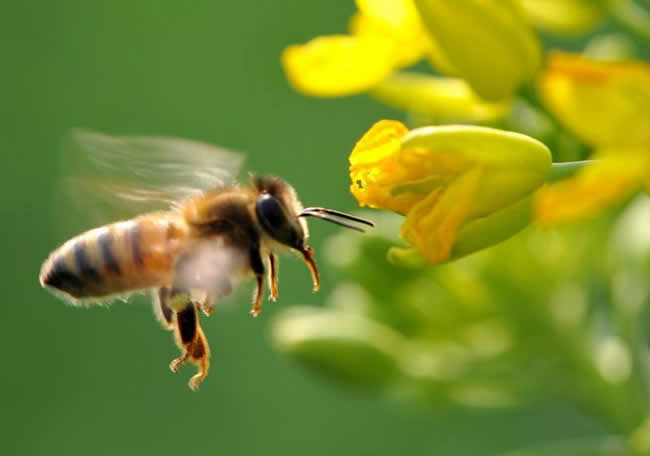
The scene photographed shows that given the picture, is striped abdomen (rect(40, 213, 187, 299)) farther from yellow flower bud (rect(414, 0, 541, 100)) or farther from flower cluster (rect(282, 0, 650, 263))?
yellow flower bud (rect(414, 0, 541, 100))

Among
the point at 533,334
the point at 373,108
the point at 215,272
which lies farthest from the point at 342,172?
the point at 215,272

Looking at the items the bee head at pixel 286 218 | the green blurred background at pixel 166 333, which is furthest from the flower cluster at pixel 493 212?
the green blurred background at pixel 166 333

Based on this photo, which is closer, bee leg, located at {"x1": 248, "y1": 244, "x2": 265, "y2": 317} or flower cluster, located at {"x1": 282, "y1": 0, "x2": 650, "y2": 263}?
flower cluster, located at {"x1": 282, "y1": 0, "x2": 650, "y2": 263}

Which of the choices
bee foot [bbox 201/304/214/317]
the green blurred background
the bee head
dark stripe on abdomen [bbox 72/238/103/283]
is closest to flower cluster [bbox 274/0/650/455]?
the bee head

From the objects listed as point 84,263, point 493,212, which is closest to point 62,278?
point 84,263

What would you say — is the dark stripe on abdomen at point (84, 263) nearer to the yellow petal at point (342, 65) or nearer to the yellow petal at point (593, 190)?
the yellow petal at point (342, 65)

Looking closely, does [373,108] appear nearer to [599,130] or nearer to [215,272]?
[215,272]
